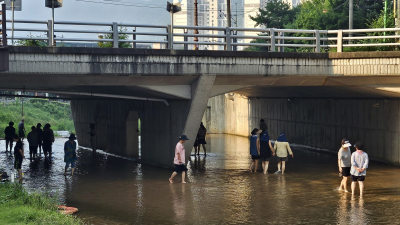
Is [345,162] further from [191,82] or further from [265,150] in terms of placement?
[191,82]

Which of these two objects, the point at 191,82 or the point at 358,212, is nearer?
the point at 358,212

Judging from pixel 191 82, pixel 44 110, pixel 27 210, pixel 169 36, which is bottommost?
pixel 27 210

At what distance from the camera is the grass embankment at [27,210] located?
32.9 feet

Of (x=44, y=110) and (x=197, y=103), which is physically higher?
(x=197, y=103)

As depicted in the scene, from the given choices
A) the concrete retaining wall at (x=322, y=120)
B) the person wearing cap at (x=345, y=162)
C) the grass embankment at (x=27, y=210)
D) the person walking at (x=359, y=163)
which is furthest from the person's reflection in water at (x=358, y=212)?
the concrete retaining wall at (x=322, y=120)

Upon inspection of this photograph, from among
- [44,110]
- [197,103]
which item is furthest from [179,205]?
[44,110]

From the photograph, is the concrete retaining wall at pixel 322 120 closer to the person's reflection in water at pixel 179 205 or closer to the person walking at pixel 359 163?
the person walking at pixel 359 163

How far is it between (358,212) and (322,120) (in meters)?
13.8

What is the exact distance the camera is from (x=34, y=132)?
74.9ft

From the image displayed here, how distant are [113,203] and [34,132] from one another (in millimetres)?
10778

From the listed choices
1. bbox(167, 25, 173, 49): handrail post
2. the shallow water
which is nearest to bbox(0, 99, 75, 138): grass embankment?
the shallow water

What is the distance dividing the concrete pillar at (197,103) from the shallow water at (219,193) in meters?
1.47

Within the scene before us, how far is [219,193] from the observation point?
48.1ft

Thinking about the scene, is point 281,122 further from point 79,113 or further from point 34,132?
point 34,132
